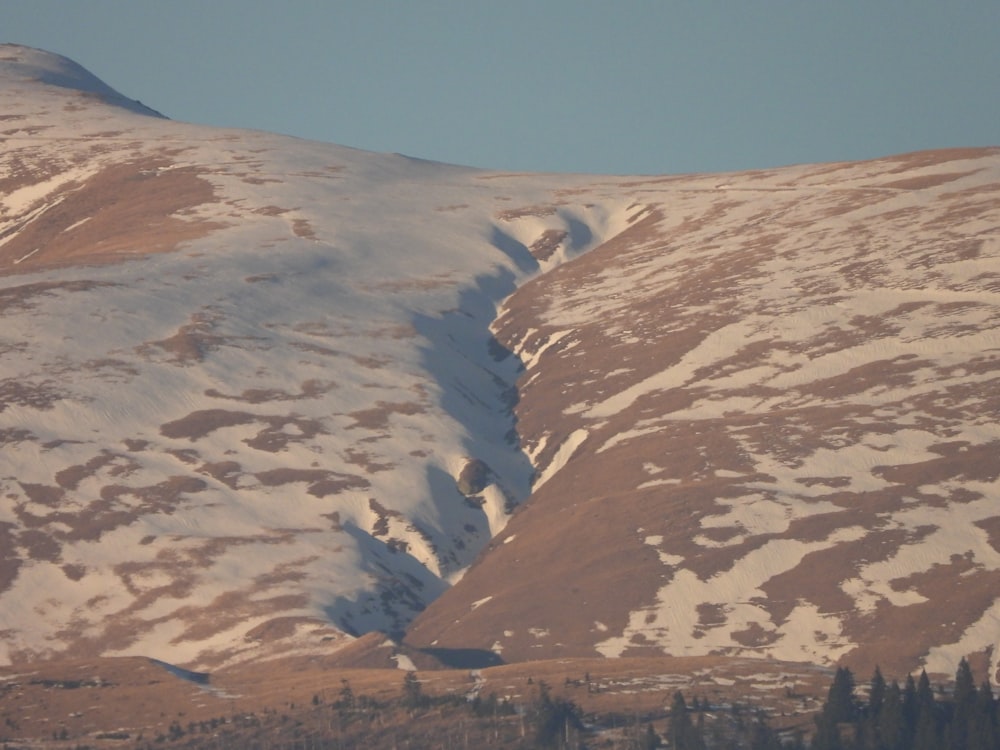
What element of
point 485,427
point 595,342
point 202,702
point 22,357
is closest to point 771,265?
point 595,342

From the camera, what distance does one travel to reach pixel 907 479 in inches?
5305

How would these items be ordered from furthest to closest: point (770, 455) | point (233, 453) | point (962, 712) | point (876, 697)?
point (233, 453)
point (770, 455)
point (876, 697)
point (962, 712)

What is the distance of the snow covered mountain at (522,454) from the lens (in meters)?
125

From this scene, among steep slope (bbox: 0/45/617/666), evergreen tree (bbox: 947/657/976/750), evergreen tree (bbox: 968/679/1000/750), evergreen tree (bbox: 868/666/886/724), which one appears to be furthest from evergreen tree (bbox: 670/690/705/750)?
steep slope (bbox: 0/45/617/666)

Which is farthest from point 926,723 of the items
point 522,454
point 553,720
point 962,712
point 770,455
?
point 522,454

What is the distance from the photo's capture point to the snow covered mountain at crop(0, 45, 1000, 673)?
4909 inches

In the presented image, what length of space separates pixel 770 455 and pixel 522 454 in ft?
85.2

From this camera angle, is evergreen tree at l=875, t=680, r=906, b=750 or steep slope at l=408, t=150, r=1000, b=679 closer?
evergreen tree at l=875, t=680, r=906, b=750

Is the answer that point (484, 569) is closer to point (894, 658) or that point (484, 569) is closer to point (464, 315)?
point (894, 658)

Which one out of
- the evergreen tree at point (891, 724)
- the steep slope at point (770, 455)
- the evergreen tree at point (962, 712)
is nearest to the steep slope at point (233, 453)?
the steep slope at point (770, 455)

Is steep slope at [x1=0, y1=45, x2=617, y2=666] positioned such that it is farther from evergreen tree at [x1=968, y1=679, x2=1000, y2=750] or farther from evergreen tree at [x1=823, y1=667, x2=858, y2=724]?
evergreen tree at [x1=968, y1=679, x2=1000, y2=750]

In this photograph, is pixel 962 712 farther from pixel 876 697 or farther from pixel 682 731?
pixel 682 731

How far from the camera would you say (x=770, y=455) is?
144125 mm

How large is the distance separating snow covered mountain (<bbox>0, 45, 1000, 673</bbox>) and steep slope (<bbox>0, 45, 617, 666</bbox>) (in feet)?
1.07
